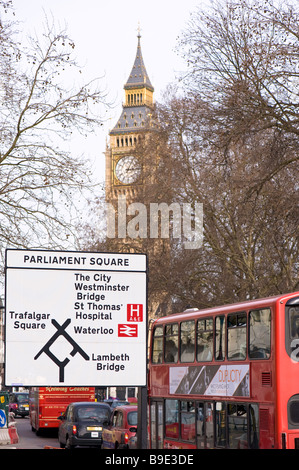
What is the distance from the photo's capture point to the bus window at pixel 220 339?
53.8 ft

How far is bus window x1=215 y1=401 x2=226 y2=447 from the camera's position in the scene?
16.3 m

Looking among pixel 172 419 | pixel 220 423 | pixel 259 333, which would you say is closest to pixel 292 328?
pixel 259 333

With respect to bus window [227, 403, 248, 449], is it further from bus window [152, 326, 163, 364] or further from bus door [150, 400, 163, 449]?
bus door [150, 400, 163, 449]

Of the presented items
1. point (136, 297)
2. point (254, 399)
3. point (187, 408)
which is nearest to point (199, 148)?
point (187, 408)

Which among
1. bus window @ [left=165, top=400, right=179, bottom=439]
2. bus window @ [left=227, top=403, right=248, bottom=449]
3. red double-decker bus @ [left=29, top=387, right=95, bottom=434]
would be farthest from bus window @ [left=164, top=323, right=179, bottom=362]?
red double-decker bus @ [left=29, top=387, right=95, bottom=434]

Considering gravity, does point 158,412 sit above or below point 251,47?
below

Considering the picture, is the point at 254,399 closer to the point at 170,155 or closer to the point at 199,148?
the point at 199,148

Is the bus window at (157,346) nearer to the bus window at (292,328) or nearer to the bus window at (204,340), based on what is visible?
the bus window at (204,340)

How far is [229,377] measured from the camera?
624 inches

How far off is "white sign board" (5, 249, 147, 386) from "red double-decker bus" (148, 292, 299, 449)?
290 inches

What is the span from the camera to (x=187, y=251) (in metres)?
38.3
